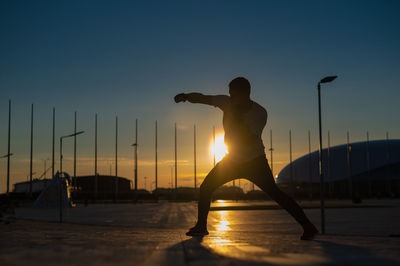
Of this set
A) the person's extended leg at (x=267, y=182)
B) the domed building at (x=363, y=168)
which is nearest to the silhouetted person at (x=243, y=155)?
the person's extended leg at (x=267, y=182)

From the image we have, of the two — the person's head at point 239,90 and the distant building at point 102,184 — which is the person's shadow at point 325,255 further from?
the distant building at point 102,184

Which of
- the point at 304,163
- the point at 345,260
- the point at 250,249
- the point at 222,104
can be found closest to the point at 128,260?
the point at 250,249

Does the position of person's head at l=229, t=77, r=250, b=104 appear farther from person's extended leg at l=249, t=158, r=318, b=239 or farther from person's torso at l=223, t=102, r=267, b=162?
person's extended leg at l=249, t=158, r=318, b=239

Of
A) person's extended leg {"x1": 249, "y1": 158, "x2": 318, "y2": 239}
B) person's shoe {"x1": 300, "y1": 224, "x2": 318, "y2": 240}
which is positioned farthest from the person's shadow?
person's extended leg {"x1": 249, "y1": 158, "x2": 318, "y2": 239}

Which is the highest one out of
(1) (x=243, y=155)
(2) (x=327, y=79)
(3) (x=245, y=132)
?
(2) (x=327, y=79)

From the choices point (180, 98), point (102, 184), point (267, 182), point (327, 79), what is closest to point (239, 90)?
point (180, 98)

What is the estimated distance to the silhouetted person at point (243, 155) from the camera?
622cm

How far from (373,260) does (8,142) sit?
59.6 m

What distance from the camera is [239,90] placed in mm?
6488

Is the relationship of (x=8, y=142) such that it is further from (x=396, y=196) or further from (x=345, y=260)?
(x=396, y=196)

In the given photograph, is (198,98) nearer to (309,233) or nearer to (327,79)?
(309,233)

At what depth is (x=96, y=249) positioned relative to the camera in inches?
188

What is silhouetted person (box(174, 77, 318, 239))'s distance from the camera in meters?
6.22

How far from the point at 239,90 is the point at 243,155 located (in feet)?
2.96
